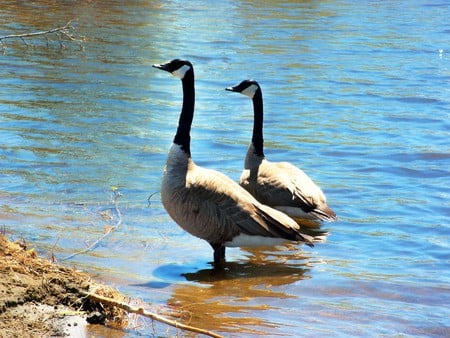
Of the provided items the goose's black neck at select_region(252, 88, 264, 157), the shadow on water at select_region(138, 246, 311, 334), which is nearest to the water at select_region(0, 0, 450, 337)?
the shadow on water at select_region(138, 246, 311, 334)

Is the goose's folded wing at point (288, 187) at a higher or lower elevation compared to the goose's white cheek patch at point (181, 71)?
lower

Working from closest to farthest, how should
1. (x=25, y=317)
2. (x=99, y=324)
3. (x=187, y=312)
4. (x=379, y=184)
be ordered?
(x=25, y=317) → (x=99, y=324) → (x=187, y=312) → (x=379, y=184)

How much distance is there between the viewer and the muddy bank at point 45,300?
19.5 ft

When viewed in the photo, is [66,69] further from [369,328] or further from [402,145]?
[369,328]

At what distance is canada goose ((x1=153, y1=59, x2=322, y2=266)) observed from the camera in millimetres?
9078

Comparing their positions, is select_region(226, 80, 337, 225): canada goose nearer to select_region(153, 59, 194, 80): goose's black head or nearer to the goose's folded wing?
the goose's folded wing

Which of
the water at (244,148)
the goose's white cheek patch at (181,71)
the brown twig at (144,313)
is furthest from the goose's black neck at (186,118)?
the brown twig at (144,313)

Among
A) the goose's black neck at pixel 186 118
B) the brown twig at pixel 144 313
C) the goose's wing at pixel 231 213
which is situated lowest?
the goose's wing at pixel 231 213

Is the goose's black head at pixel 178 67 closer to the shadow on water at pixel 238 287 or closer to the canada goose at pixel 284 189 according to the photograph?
the canada goose at pixel 284 189

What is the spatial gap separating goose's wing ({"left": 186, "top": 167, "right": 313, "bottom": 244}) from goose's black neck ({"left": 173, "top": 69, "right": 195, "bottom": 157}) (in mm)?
374

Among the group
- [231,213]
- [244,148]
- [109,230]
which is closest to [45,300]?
[231,213]

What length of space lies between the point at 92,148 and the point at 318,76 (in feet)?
25.8

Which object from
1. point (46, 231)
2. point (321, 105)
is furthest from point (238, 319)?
point (321, 105)

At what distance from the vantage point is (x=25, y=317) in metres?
5.99
